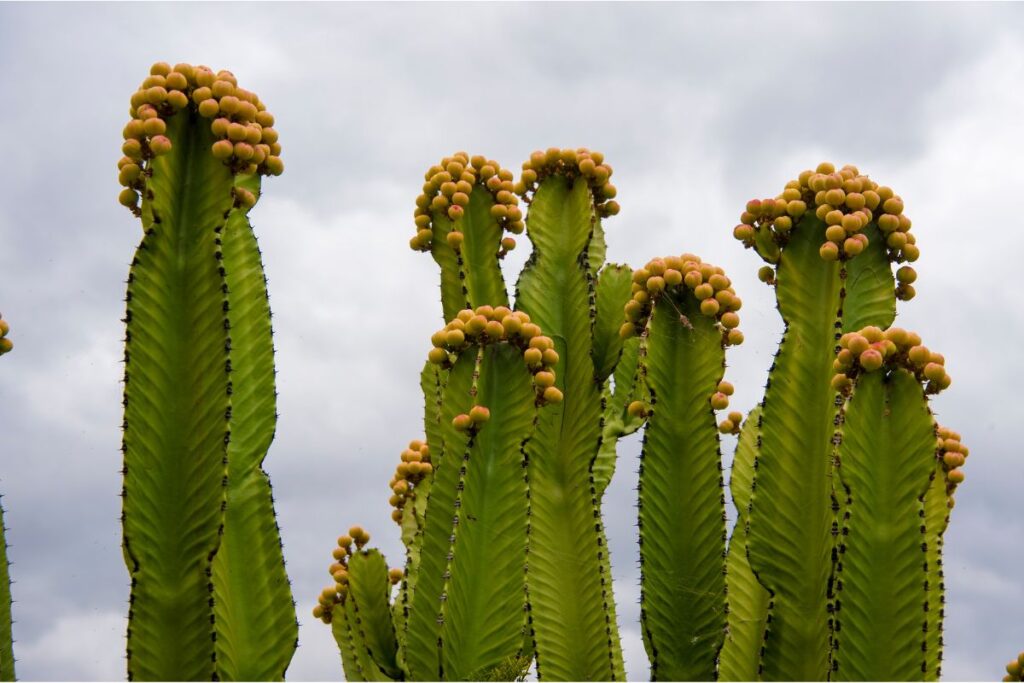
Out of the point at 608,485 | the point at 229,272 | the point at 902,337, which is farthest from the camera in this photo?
the point at 608,485

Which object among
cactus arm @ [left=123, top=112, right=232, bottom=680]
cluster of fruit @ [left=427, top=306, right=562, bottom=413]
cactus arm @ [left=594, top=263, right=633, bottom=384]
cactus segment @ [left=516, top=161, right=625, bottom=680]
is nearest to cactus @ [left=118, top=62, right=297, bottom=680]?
cactus arm @ [left=123, top=112, right=232, bottom=680]

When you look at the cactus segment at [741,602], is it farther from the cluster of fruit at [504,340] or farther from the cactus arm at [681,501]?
the cluster of fruit at [504,340]

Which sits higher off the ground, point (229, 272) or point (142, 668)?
point (229, 272)

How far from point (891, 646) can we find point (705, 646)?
39.5 inches

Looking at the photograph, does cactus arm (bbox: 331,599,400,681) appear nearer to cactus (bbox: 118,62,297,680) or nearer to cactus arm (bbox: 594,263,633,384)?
cactus (bbox: 118,62,297,680)

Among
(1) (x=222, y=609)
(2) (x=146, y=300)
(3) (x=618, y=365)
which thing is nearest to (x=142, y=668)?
(1) (x=222, y=609)

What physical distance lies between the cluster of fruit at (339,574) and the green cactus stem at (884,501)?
2.77m

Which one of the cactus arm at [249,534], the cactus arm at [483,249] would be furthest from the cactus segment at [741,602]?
the cactus arm at [249,534]

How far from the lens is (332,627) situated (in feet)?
21.7

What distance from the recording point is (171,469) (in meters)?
4.49

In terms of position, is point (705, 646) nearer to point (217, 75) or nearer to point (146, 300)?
point (146, 300)

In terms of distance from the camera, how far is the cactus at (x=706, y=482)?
4.56 m

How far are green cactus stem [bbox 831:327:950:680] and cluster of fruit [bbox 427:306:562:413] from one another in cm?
119

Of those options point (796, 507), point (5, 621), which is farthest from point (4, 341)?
point (796, 507)
